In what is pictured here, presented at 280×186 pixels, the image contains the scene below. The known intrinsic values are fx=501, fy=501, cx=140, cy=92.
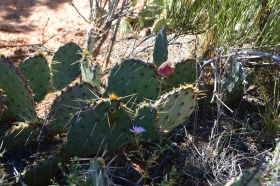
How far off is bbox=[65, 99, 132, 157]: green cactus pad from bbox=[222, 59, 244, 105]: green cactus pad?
939 mm

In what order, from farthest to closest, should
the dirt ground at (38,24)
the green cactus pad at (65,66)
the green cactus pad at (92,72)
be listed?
the dirt ground at (38,24)
the green cactus pad at (65,66)
the green cactus pad at (92,72)

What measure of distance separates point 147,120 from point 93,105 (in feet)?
1.14

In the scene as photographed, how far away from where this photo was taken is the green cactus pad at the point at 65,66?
147 inches

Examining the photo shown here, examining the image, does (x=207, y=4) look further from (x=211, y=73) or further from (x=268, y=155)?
(x=268, y=155)

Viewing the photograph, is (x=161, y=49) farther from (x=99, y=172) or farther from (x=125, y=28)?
(x=125, y=28)

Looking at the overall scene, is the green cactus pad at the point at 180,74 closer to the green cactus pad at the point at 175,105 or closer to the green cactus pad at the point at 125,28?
the green cactus pad at the point at 175,105

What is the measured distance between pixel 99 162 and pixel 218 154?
1143 millimetres

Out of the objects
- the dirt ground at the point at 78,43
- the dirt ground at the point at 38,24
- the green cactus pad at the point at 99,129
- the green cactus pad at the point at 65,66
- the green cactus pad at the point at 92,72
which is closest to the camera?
the green cactus pad at the point at 99,129

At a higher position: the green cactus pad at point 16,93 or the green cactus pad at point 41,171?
the green cactus pad at point 16,93

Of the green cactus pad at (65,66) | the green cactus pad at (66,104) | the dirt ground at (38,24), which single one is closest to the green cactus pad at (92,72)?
the green cactus pad at (66,104)

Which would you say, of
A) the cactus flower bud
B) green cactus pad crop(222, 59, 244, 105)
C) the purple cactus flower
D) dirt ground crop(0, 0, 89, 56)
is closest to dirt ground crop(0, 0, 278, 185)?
dirt ground crop(0, 0, 89, 56)

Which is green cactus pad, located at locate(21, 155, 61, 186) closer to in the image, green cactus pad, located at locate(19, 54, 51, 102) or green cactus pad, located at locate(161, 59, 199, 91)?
green cactus pad, located at locate(19, 54, 51, 102)

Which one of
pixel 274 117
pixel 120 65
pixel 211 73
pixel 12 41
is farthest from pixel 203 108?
pixel 12 41

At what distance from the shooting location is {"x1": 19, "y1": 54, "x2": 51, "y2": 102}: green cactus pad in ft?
11.3
